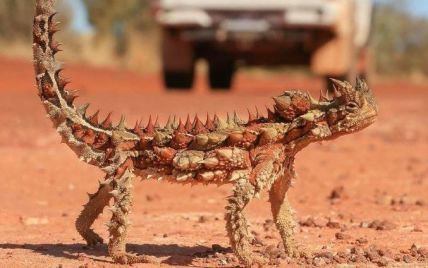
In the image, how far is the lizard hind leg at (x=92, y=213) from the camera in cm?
456

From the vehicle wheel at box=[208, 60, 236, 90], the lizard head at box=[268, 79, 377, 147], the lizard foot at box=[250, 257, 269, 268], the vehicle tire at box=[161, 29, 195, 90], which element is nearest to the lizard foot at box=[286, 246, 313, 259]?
the lizard foot at box=[250, 257, 269, 268]

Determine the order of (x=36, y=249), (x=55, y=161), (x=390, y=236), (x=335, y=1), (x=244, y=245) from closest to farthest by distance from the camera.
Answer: (x=244, y=245) < (x=36, y=249) < (x=390, y=236) < (x=55, y=161) < (x=335, y=1)

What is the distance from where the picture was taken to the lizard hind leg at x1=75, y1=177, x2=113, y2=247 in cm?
456

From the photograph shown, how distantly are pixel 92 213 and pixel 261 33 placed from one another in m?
12.5

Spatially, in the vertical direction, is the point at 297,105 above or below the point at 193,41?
below

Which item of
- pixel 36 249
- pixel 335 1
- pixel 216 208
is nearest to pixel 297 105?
pixel 36 249

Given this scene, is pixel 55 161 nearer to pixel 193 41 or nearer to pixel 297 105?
pixel 297 105

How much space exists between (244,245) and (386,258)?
656 mm

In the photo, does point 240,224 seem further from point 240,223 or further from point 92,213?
point 92,213

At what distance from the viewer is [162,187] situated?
7480mm

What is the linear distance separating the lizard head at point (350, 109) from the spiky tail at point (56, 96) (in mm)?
1037

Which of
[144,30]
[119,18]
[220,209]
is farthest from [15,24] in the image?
[220,209]

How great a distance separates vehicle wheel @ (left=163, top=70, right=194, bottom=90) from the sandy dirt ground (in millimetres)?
7267

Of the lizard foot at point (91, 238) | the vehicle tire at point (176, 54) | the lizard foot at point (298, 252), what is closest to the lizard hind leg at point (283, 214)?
the lizard foot at point (298, 252)
